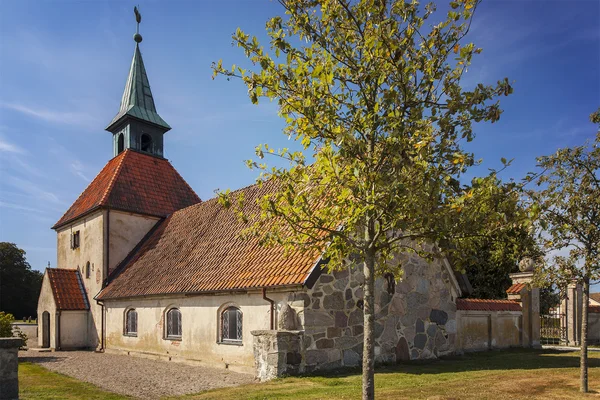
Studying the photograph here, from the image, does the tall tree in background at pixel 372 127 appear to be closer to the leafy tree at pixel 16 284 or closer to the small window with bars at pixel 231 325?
the small window with bars at pixel 231 325

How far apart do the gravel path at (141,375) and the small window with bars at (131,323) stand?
104cm

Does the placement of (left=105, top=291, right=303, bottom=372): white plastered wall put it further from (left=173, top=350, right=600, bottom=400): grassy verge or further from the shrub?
the shrub

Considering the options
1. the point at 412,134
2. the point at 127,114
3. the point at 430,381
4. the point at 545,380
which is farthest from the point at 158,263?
→ the point at 412,134

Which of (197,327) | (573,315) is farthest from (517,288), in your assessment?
(197,327)

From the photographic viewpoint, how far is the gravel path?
10253 mm

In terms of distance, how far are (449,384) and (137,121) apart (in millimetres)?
20707

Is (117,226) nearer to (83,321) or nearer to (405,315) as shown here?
(83,321)

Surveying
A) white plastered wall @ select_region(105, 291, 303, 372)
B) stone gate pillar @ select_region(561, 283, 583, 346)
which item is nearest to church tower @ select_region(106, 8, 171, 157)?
white plastered wall @ select_region(105, 291, 303, 372)

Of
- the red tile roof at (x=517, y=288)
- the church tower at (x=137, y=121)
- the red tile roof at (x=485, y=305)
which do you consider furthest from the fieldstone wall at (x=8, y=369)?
the church tower at (x=137, y=121)

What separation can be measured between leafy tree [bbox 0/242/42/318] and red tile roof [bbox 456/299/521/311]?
44693mm

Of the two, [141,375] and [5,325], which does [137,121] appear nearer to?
[5,325]

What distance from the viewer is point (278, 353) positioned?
10609 mm

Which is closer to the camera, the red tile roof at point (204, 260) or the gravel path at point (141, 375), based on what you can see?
the gravel path at point (141, 375)

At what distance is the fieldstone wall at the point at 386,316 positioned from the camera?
37.0 feet
